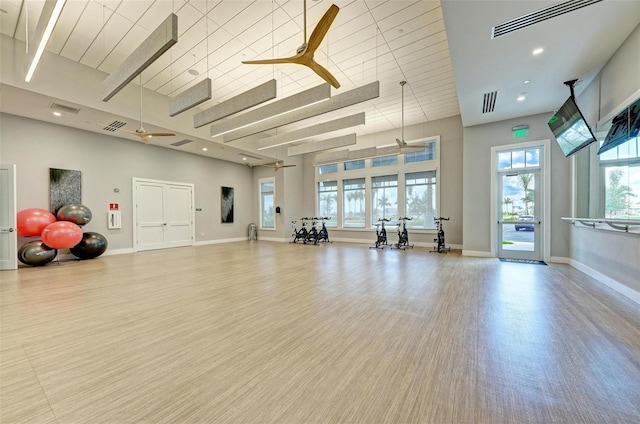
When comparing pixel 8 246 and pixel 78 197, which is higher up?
pixel 78 197

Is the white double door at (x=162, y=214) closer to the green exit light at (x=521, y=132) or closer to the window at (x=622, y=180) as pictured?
the green exit light at (x=521, y=132)

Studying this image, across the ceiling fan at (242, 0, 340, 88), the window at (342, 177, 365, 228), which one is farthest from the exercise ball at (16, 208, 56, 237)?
the window at (342, 177, 365, 228)

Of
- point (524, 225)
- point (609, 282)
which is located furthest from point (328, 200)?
point (609, 282)

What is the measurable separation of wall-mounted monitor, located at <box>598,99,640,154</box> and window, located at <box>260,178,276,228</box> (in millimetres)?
10173

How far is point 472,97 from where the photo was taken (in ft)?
17.1

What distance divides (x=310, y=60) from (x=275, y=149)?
722 cm

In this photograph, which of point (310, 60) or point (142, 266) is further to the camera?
point (142, 266)

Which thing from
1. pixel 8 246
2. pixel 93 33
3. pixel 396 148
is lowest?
pixel 8 246

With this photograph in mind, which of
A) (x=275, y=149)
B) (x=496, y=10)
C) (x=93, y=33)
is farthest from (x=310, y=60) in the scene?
(x=275, y=149)

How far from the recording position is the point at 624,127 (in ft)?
12.0

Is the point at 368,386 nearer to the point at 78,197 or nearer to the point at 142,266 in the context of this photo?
the point at 142,266

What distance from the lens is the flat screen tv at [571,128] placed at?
4148 millimetres

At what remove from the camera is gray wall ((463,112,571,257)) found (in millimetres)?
5840

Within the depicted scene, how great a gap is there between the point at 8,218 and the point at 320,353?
7.66 metres
